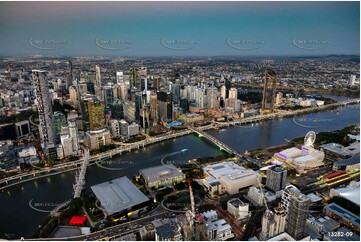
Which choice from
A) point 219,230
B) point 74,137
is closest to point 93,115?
point 74,137

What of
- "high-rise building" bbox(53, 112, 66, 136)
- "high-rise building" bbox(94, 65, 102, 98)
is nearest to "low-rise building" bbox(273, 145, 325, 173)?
"high-rise building" bbox(53, 112, 66, 136)

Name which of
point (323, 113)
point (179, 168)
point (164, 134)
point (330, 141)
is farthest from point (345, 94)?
point (179, 168)

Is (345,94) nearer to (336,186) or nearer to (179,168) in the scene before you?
(336,186)

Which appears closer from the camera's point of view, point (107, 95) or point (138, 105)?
point (138, 105)

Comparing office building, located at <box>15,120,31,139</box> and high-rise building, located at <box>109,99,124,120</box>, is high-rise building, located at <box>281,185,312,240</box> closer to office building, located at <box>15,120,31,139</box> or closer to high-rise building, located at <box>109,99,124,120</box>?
high-rise building, located at <box>109,99,124,120</box>

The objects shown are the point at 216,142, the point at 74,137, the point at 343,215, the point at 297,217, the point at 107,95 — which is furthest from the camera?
the point at 107,95

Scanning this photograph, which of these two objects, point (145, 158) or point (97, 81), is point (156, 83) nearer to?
point (97, 81)

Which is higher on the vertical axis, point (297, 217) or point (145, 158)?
point (297, 217)
